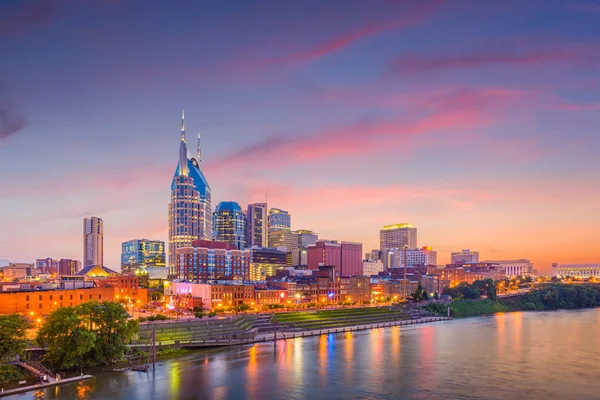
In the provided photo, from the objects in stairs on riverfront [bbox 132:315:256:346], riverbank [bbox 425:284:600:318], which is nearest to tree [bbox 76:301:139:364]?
stairs on riverfront [bbox 132:315:256:346]

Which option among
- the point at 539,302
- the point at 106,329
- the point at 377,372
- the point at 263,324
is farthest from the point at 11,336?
the point at 539,302

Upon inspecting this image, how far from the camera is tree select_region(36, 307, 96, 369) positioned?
62156mm

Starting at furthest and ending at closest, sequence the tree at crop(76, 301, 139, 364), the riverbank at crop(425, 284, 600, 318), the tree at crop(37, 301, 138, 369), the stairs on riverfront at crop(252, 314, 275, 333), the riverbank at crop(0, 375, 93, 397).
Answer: the riverbank at crop(425, 284, 600, 318) < the stairs on riverfront at crop(252, 314, 275, 333) < the tree at crop(76, 301, 139, 364) < the tree at crop(37, 301, 138, 369) < the riverbank at crop(0, 375, 93, 397)

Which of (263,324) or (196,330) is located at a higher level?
(196,330)

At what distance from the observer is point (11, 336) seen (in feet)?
186

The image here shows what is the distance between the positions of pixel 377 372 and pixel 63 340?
39079mm

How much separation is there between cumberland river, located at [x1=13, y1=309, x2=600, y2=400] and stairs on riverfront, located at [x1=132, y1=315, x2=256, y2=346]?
5661mm

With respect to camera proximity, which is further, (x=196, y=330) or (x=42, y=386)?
(x=196, y=330)

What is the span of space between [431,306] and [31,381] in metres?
118

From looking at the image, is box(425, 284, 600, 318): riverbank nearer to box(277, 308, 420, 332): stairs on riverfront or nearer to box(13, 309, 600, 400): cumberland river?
box(277, 308, 420, 332): stairs on riverfront

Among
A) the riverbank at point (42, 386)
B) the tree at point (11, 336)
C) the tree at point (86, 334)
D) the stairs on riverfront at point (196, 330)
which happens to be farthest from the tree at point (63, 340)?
the stairs on riverfront at point (196, 330)

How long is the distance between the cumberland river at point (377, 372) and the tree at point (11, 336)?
7.19m

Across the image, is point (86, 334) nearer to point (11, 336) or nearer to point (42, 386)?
point (11, 336)

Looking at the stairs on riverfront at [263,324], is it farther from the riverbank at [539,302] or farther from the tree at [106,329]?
the riverbank at [539,302]
